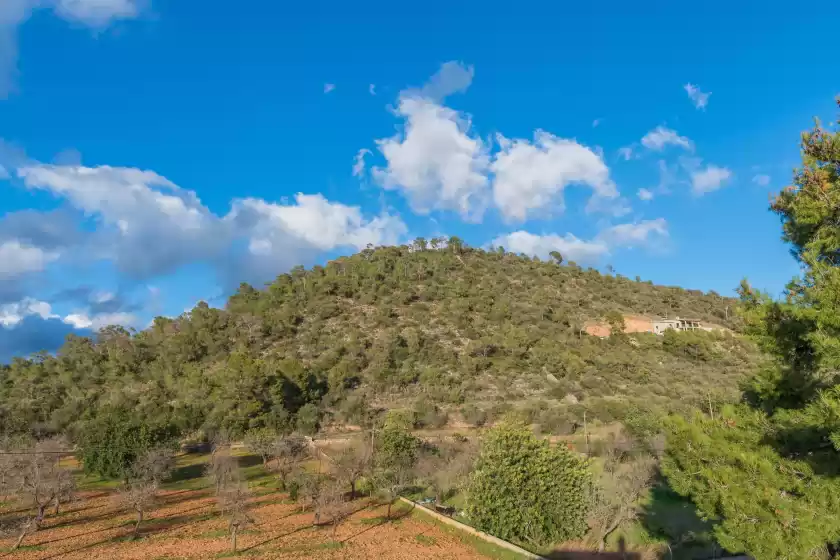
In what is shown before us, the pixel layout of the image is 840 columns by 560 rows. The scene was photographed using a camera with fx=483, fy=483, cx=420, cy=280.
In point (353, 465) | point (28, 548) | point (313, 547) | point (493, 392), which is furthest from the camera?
point (493, 392)

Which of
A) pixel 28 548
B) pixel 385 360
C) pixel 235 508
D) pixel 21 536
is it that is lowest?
pixel 28 548

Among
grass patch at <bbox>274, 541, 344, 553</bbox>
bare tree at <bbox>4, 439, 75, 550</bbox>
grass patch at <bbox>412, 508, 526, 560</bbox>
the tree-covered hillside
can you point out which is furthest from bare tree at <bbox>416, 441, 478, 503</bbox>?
bare tree at <bbox>4, 439, 75, 550</bbox>

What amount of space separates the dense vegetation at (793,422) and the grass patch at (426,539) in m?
14.6

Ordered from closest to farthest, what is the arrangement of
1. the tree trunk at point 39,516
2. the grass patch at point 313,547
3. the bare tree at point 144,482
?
the grass patch at point 313,547, the tree trunk at point 39,516, the bare tree at point 144,482

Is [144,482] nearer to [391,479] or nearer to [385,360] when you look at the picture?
[391,479]

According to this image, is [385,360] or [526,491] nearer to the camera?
[526,491]

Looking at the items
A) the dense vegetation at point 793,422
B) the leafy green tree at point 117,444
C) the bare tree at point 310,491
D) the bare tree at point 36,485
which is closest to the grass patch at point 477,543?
the bare tree at point 310,491

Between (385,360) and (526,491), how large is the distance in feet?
130

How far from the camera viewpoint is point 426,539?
2208cm

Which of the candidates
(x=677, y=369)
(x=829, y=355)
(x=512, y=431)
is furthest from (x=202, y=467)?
(x=677, y=369)

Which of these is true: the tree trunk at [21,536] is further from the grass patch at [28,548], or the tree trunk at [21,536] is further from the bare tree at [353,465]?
the bare tree at [353,465]

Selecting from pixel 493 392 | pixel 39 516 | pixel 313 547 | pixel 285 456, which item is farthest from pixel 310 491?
pixel 493 392

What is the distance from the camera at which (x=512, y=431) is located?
18.9 metres

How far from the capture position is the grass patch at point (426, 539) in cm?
2159
